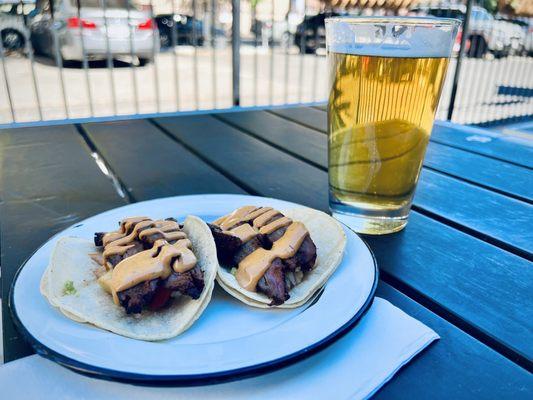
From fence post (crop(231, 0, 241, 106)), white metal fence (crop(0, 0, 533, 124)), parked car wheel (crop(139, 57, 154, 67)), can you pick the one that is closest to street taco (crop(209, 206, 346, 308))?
fence post (crop(231, 0, 241, 106))

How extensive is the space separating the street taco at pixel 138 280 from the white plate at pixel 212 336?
0.01 meters

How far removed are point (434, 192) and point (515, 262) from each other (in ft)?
0.89

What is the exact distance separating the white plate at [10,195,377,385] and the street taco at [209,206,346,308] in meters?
0.01

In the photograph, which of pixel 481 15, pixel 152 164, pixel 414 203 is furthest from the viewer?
pixel 481 15

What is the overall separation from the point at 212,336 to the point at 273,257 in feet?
0.31

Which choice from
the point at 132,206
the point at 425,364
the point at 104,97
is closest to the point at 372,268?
the point at 425,364

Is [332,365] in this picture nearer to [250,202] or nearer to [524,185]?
[250,202]

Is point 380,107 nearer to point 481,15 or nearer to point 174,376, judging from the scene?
point 174,376

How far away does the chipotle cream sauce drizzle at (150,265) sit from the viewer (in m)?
0.40

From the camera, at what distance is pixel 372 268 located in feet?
1.56

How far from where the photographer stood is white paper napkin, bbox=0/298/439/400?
36 cm

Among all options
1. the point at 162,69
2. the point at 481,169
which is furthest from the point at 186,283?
the point at 162,69

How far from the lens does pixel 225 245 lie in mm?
481

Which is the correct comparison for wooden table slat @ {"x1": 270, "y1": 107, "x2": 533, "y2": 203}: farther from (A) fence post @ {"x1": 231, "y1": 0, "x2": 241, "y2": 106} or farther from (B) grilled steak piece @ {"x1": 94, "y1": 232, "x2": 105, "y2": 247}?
(B) grilled steak piece @ {"x1": 94, "y1": 232, "x2": 105, "y2": 247}
